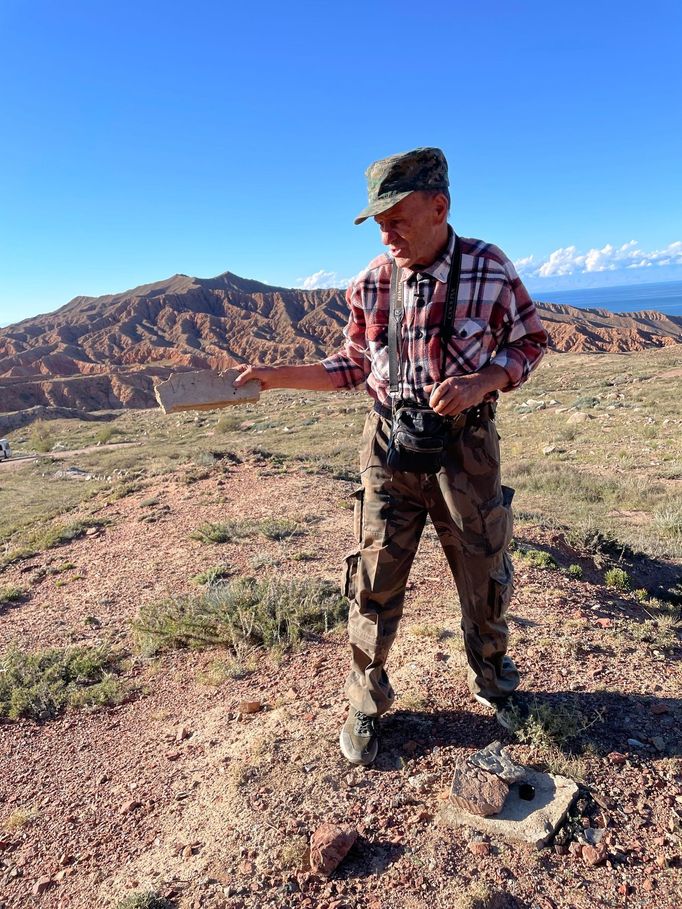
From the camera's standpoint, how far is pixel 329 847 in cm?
195

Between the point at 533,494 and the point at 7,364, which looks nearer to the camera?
the point at 533,494

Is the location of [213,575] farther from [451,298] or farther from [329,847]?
[451,298]

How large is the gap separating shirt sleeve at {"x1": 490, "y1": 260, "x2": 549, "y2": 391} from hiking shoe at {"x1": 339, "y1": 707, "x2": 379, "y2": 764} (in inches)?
56.9

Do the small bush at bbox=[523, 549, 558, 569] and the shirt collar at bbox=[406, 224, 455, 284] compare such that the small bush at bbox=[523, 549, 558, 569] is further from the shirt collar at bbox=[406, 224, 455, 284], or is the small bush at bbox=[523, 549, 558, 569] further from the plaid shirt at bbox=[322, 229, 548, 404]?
the shirt collar at bbox=[406, 224, 455, 284]

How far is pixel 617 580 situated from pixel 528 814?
292cm

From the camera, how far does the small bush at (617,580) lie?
449cm

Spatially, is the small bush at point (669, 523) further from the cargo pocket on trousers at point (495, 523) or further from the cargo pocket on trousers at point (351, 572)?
the cargo pocket on trousers at point (351, 572)

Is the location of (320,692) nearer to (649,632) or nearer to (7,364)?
(649,632)

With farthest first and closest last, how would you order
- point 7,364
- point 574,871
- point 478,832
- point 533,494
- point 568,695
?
point 7,364, point 533,494, point 568,695, point 478,832, point 574,871

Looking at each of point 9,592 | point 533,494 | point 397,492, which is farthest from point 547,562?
point 9,592

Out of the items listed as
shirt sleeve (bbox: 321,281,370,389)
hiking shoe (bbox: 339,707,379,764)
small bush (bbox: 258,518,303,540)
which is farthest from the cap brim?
small bush (bbox: 258,518,303,540)

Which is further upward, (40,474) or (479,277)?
(479,277)

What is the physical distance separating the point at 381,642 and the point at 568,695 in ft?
3.10

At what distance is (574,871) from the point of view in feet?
6.02
